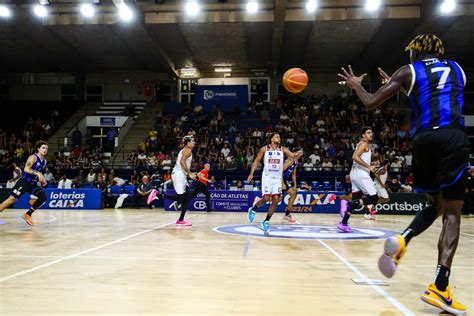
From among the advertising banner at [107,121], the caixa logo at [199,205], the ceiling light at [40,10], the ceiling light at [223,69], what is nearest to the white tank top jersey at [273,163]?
the caixa logo at [199,205]

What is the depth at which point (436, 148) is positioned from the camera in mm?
3436

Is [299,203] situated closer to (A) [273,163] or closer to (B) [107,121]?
(A) [273,163]

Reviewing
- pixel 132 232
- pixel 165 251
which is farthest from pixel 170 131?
pixel 165 251

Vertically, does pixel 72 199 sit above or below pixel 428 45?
below

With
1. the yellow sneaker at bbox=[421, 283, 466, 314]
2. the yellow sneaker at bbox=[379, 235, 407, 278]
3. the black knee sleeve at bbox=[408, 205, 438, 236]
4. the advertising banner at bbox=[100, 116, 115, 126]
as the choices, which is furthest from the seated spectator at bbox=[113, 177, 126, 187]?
the yellow sneaker at bbox=[421, 283, 466, 314]

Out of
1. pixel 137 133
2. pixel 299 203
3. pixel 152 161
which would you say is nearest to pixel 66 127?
pixel 137 133

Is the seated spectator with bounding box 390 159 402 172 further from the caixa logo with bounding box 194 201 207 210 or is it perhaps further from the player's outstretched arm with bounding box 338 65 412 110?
the player's outstretched arm with bounding box 338 65 412 110

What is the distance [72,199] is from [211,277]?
51.3ft

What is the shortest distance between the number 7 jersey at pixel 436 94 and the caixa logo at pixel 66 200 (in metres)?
16.9

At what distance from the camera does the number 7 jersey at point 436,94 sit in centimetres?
349

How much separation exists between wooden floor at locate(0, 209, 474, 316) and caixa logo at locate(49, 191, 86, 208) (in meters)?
11.5

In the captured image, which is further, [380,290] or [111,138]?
[111,138]

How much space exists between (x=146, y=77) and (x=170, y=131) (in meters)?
9.86

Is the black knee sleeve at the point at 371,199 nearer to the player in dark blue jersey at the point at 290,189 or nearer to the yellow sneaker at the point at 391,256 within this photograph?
the player in dark blue jersey at the point at 290,189
